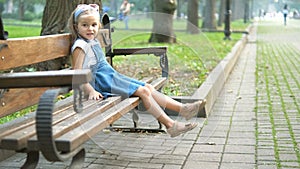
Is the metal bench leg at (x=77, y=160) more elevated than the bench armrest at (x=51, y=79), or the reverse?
the bench armrest at (x=51, y=79)

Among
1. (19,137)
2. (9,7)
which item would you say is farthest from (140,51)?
(9,7)

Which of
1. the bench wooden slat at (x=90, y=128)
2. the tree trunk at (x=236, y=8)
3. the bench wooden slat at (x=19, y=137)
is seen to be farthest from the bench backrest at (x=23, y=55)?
the tree trunk at (x=236, y=8)

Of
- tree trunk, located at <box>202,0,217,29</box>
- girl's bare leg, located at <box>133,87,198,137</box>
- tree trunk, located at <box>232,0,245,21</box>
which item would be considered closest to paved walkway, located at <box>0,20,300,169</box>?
girl's bare leg, located at <box>133,87,198,137</box>

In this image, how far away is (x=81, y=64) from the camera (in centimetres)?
438

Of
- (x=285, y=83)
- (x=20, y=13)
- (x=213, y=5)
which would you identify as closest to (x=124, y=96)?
(x=285, y=83)

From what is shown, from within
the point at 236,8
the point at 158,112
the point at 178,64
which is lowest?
the point at 178,64

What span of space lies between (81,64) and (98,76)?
219mm

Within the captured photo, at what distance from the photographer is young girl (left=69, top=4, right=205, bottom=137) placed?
4434mm

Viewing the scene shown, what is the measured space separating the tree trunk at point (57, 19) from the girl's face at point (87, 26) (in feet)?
9.10

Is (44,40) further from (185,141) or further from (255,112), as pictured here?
(255,112)

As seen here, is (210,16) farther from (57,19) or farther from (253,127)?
(253,127)

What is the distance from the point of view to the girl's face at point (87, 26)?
4477mm

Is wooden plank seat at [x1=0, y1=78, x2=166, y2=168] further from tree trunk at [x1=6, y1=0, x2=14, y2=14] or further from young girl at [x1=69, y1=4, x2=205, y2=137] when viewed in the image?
tree trunk at [x1=6, y1=0, x2=14, y2=14]

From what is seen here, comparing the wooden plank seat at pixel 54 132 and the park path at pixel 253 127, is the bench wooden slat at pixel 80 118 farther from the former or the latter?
the park path at pixel 253 127
